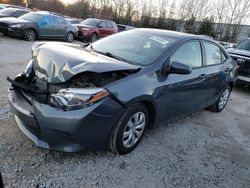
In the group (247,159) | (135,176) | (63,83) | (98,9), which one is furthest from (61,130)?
(98,9)

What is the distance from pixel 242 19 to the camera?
27672 millimetres

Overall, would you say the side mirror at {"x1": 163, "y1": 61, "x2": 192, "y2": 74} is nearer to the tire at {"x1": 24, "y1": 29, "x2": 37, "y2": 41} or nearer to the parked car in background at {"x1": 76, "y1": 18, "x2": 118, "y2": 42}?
the tire at {"x1": 24, "y1": 29, "x2": 37, "y2": 41}

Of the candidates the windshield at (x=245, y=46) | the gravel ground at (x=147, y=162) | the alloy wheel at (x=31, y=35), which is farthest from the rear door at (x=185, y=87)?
the alloy wheel at (x=31, y=35)

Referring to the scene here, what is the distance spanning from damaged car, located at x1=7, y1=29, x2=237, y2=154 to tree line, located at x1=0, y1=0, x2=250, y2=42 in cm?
2607

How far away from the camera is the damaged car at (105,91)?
275 centimetres

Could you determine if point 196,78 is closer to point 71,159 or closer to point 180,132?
point 180,132

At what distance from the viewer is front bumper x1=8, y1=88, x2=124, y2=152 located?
8.86 feet

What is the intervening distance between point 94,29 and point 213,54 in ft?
40.0

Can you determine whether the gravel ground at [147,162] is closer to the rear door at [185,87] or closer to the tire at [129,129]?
the tire at [129,129]

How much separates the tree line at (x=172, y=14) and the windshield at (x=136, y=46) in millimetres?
25846

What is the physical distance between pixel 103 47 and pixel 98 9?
33.9m

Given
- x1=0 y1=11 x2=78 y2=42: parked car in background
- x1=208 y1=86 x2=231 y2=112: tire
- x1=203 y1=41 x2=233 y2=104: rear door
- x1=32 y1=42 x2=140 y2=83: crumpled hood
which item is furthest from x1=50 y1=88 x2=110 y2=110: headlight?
x1=0 y1=11 x2=78 y2=42: parked car in background

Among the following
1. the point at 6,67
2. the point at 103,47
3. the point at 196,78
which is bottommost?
the point at 6,67

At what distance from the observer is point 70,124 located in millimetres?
2689
